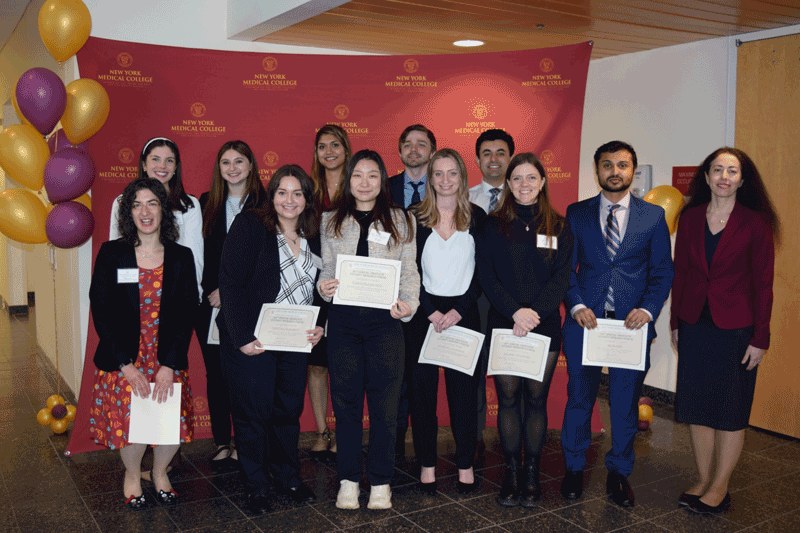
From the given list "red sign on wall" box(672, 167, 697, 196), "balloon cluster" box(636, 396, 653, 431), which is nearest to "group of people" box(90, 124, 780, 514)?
"balloon cluster" box(636, 396, 653, 431)

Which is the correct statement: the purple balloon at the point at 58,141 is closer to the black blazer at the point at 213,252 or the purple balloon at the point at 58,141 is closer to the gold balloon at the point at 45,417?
the black blazer at the point at 213,252

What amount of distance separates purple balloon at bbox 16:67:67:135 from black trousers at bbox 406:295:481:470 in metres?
2.25

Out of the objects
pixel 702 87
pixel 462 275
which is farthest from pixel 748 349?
pixel 702 87

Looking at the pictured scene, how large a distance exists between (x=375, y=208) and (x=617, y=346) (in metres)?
1.32

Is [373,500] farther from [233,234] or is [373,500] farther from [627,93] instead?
[627,93]

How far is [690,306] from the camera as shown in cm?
311

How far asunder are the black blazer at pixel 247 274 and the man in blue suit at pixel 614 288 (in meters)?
1.46

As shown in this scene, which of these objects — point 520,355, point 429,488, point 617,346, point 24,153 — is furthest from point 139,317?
point 617,346

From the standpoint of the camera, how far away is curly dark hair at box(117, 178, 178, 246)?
300 cm

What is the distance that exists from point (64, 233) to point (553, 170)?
297cm

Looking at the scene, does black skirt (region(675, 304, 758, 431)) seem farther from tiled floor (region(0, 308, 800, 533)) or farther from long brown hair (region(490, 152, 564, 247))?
long brown hair (region(490, 152, 564, 247))

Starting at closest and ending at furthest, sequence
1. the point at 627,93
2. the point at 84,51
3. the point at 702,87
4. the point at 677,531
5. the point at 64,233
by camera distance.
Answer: the point at 677,531
the point at 64,233
the point at 84,51
the point at 702,87
the point at 627,93

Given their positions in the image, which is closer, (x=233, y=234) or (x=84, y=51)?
(x=233, y=234)

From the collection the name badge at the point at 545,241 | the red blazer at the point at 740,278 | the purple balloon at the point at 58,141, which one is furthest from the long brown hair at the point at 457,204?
the purple balloon at the point at 58,141
